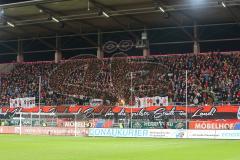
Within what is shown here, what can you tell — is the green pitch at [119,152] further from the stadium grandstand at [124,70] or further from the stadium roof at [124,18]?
the stadium roof at [124,18]

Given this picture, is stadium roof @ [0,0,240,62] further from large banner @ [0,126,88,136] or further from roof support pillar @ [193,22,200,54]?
large banner @ [0,126,88,136]

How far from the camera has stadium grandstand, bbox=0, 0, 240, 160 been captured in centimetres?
4069

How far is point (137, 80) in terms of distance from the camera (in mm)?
46062

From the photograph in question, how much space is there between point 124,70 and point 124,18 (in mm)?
5742

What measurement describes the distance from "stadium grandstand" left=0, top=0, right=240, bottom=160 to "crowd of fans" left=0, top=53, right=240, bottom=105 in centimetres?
11

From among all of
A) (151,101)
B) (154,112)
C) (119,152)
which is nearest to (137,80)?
(151,101)

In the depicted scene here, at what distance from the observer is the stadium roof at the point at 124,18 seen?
45287 mm

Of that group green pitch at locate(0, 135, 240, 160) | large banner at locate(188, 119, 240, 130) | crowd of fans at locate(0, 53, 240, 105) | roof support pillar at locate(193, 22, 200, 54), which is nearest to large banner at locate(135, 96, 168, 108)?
crowd of fans at locate(0, 53, 240, 105)

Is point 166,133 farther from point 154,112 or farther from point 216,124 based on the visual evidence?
point 154,112

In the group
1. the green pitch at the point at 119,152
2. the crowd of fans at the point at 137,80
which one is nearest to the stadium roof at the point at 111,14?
the crowd of fans at the point at 137,80

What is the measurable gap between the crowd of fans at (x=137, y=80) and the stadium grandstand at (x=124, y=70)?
4.3 inches

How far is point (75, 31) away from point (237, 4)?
888 inches

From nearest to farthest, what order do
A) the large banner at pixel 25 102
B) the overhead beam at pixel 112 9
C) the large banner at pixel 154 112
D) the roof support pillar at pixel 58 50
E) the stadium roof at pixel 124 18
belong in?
the large banner at pixel 154 112 → the stadium roof at pixel 124 18 → the overhead beam at pixel 112 9 → the large banner at pixel 25 102 → the roof support pillar at pixel 58 50

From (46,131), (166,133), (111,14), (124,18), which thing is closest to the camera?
(166,133)
